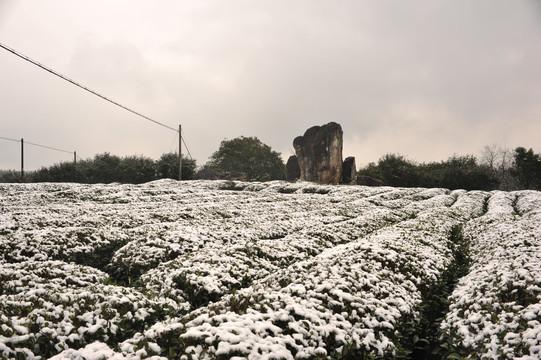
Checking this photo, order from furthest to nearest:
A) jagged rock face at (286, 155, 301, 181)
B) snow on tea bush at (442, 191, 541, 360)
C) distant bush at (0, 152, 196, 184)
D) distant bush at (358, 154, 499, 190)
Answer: jagged rock face at (286, 155, 301, 181), distant bush at (0, 152, 196, 184), distant bush at (358, 154, 499, 190), snow on tea bush at (442, 191, 541, 360)

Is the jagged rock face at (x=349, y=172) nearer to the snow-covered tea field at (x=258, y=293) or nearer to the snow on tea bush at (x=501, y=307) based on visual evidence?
the snow-covered tea field at (x=258, y=293)

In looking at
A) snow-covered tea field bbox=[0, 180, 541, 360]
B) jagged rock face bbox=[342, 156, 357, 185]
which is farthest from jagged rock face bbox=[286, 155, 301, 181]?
snow-covered tea field bbox=[0, 180, 541, 360]

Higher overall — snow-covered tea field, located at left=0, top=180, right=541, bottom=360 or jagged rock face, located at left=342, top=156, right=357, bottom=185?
jagged rock face, located at left=342, top=156, right=357, bottom=185

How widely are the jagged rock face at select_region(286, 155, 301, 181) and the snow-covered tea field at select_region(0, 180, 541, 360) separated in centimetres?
4411

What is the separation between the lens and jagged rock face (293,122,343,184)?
5022 centimetres

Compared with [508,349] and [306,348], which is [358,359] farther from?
[508,349]

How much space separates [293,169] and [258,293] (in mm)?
52668

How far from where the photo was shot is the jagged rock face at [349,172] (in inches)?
2027

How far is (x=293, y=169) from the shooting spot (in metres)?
58.6

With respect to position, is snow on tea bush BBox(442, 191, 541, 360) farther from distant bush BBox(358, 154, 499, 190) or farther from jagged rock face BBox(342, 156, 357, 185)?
distant bush BBox(358, 154, 499, 190)

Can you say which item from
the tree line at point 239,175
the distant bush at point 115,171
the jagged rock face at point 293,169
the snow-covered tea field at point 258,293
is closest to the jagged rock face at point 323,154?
the jagged rock face at point 293,169

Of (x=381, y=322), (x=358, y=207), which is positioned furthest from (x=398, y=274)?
(x=358, y=207)

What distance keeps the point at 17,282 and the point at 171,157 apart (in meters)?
52.2

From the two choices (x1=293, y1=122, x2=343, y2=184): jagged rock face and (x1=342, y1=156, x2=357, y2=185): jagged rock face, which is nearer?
(x1=293, y1=122, x2=343, y2=184): jagged rock face
